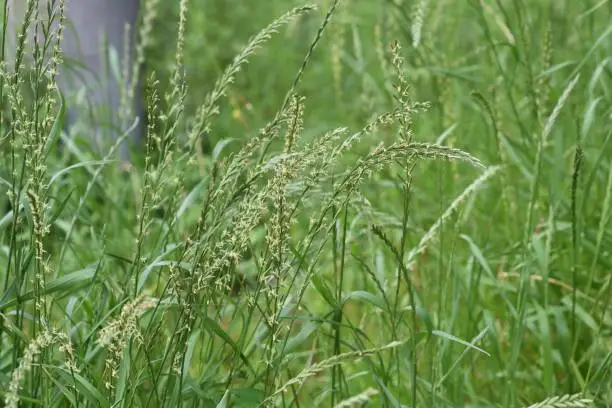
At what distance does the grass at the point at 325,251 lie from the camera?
1428 millimetres

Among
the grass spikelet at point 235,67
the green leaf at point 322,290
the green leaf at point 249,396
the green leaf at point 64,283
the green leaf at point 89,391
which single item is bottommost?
the green leaf at point 249,396

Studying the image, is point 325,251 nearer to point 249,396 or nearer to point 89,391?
point 249,396

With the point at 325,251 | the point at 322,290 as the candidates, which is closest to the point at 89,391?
the point at 322,290

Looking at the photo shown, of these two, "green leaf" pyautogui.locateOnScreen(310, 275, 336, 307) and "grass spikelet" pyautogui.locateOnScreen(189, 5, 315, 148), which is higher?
"grass spikelet" pyautogui.locateOnScreen(189, 5, 315, 148)

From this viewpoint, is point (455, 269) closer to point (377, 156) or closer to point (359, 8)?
point (377, 156)

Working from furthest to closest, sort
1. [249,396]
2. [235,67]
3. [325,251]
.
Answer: [325,251] < [249,396] < [235,67]

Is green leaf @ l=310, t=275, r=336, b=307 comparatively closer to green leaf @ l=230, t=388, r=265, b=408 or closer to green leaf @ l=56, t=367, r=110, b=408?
green leaf @ l=230, t=388, r=265, b=408

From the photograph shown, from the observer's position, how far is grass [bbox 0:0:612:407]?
4.68ft

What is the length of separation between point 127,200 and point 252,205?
205 centimetres

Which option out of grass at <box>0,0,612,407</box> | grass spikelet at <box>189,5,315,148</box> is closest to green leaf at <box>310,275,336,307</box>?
grass at <box>0,0,612,407</box>

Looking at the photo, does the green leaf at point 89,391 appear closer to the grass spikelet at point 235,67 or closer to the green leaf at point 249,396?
the green leaf at point 249,396

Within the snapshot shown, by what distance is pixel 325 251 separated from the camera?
6.84ft

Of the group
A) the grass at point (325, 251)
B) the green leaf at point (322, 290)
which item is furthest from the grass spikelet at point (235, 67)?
the green leaf at point (322, 290)

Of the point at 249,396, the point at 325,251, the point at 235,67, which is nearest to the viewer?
the point at 235,67
